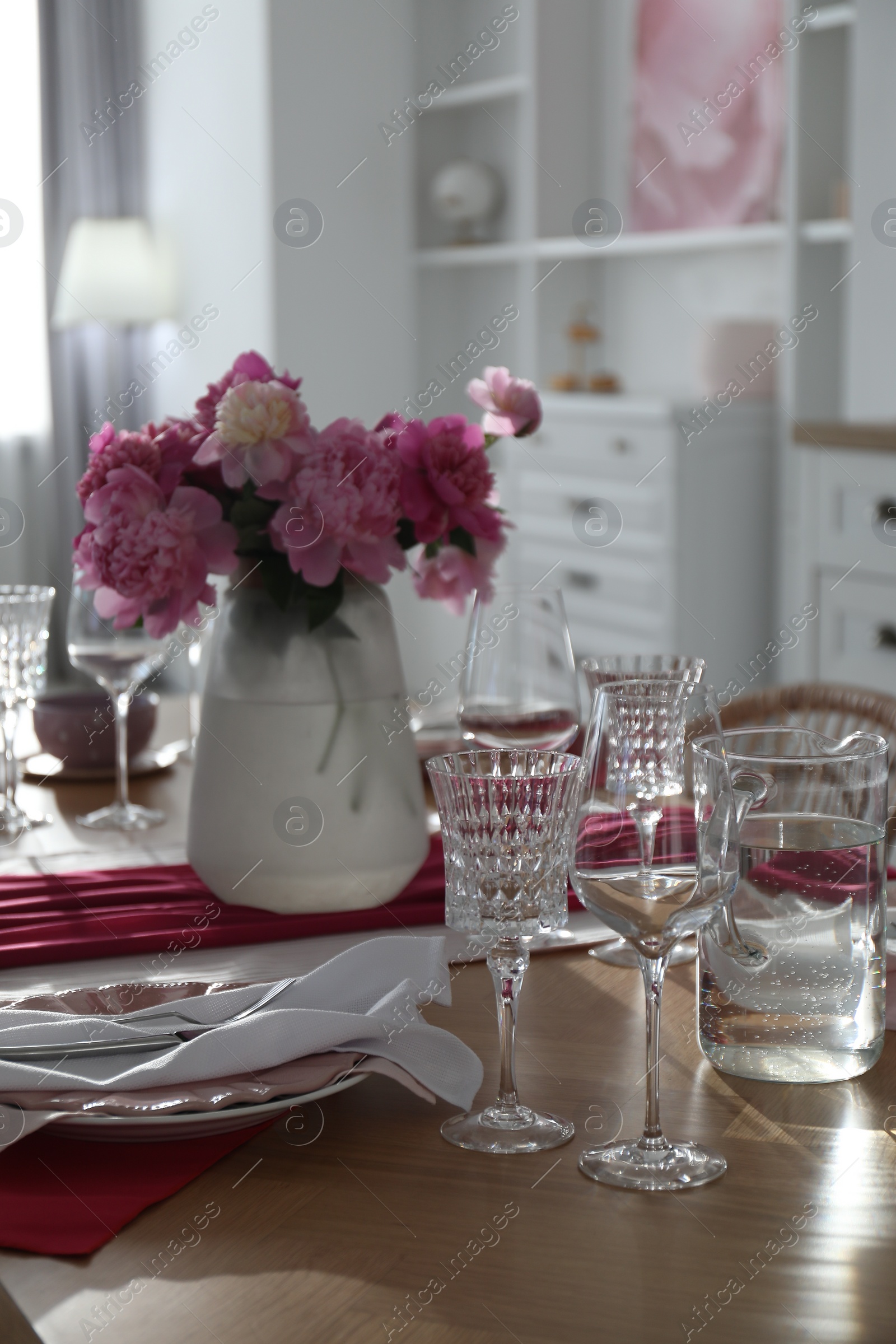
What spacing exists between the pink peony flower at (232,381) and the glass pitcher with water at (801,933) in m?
0.44

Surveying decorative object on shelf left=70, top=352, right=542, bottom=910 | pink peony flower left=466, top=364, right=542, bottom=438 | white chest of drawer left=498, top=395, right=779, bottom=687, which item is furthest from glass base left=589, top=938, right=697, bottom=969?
white chest of drawer left=498, top=395, right=779, bottom=687

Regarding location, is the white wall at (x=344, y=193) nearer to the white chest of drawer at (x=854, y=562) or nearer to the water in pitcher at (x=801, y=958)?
the white chest of drawer at (x=854, y=562)

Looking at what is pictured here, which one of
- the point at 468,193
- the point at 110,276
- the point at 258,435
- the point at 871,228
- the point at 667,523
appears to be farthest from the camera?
the point at 110,276

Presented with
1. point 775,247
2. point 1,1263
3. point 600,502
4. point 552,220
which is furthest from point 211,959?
point 552,220

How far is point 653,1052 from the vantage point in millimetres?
621

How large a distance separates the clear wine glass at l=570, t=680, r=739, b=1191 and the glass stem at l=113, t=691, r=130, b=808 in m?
0.71

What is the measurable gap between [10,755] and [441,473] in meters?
0.52

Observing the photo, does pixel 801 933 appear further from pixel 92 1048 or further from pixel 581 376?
pixel 581 376

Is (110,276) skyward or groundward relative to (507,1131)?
skyward

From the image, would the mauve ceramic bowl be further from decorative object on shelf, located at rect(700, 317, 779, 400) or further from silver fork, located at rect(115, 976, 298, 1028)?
decorative object on shelf, located at rect(700, 317, 779, 400)

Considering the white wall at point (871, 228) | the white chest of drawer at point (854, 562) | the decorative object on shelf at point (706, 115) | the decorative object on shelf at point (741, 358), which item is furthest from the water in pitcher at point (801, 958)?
the decorative object on shelf at point (706, 115)

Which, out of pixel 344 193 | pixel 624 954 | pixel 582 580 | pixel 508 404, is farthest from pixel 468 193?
pixel 624 954

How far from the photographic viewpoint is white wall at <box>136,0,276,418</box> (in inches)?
160

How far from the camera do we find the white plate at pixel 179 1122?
2.08 feet
